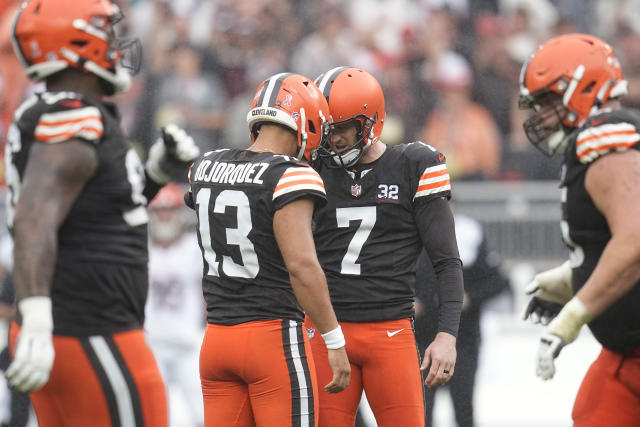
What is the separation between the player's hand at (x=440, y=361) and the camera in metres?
4.30

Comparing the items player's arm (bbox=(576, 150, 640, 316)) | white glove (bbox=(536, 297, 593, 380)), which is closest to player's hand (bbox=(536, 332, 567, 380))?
white glove (bbox=(536, 297, 593, 380))

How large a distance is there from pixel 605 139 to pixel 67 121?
1957 mm

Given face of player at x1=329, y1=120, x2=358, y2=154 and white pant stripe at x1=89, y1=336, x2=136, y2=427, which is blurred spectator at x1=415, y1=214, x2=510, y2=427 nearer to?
face of player at x1=329, y1=120, x2=358, y2=154

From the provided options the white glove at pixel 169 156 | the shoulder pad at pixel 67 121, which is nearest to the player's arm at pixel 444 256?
the white glove at pixel 169 156

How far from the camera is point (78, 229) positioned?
3.57 meters

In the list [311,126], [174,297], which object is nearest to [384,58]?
[174,297]

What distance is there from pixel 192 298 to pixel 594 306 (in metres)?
4.64

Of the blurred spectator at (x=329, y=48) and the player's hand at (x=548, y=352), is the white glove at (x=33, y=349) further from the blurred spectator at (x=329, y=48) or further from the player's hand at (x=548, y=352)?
the blurred spectator at (x=329, y=48)

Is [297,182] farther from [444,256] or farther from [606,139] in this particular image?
[606,139]

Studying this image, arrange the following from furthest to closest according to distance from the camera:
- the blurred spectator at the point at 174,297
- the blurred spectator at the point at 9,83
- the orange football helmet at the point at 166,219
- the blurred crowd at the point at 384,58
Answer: the blurred spectator at the point at 9,83 < the blurred crowd at the point at 384,58 < the orange football helmet at the point at 166,219 < the blurred spectator at the point at 174,297

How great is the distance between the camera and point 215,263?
4.15 metres

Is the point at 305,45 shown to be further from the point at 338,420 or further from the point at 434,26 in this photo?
the point at 338,420

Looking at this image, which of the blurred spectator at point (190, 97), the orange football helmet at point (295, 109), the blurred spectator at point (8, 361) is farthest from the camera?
the blurred spectator at point (190, 97)

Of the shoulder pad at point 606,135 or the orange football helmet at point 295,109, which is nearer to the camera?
the shoulder pad at point 606,135
